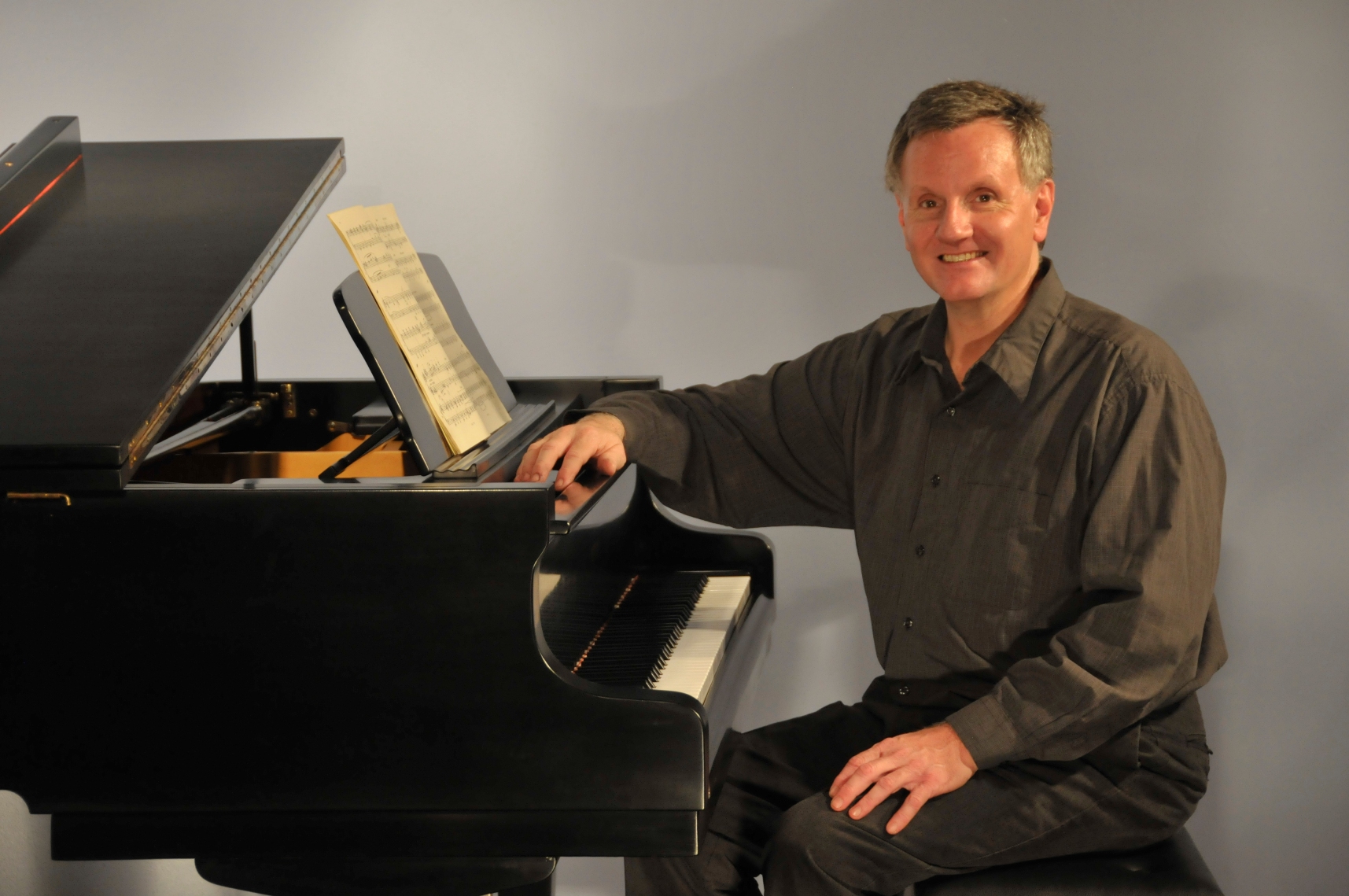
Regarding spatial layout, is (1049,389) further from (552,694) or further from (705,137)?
(705,137)

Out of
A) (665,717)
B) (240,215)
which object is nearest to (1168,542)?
(665,717)

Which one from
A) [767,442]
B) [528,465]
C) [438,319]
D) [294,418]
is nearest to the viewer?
[528,465]

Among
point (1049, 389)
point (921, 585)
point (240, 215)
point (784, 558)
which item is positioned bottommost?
point (784, 558)

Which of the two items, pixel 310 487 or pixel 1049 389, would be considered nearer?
pixel 310 487

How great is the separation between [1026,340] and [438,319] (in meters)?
0.86

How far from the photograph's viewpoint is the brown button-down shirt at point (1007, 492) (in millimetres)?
1570

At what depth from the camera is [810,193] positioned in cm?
281

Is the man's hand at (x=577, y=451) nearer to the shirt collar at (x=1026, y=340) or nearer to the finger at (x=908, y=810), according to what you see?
the shirt collar at (x=1026, y=340)

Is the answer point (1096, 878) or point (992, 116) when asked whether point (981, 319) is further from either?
point (1096, 878)

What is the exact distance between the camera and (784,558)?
2.96m

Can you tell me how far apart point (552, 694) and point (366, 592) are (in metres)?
0.25

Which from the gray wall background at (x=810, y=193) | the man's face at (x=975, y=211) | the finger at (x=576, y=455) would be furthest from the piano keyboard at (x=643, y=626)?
the gray wall background at (x=810, y=193)

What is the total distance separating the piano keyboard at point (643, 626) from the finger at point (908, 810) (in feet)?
0.95

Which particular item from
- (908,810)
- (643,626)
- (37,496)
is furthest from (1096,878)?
(37,496)
